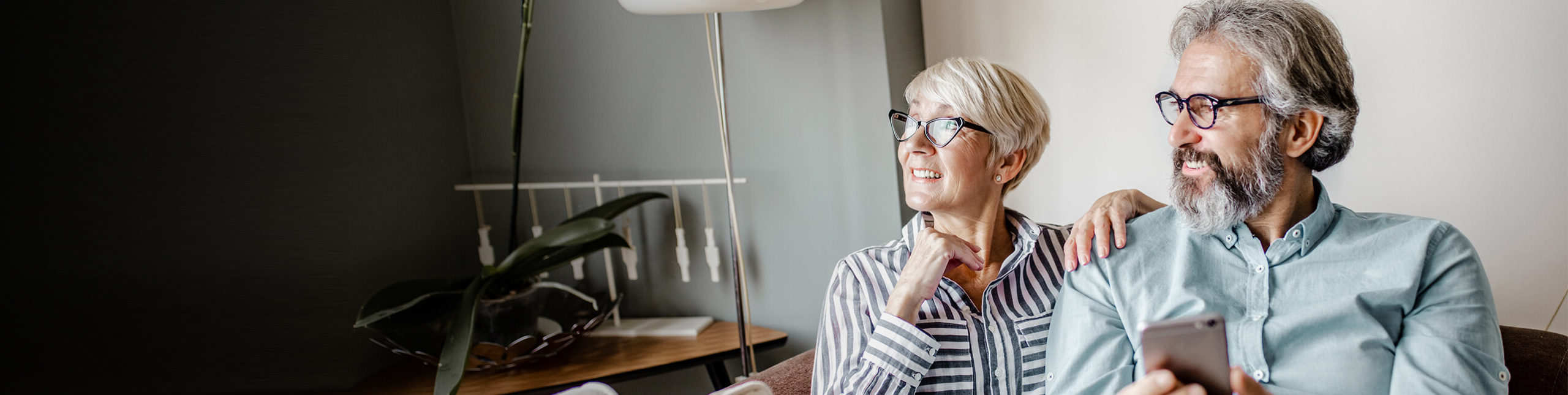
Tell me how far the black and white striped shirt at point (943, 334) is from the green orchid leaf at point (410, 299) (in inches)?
34.9

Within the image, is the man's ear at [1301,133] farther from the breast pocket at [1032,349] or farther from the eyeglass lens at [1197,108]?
the breast pocket at [1032,349]

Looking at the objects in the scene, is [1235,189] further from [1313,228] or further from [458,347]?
[458,347]

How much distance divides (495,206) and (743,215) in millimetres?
754

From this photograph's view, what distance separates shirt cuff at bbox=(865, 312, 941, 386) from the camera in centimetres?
114

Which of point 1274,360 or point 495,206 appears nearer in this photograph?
point 1274,360

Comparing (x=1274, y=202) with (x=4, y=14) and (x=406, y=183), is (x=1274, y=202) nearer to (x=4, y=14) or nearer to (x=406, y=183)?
(x=4, y=14)

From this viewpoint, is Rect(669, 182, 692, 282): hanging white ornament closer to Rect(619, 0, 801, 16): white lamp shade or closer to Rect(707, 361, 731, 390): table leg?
Rect(707, 361, 731, 390): table leg

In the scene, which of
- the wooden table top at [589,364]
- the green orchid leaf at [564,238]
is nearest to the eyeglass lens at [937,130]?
the green orchid leaf at [564,238]

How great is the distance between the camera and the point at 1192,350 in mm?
807

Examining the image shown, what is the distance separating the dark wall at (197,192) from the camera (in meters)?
0.93

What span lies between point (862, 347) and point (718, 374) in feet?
2.85

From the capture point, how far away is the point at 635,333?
6.95ft

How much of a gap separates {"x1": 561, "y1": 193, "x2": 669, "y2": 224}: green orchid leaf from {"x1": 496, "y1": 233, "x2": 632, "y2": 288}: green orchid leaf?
2.0 inches

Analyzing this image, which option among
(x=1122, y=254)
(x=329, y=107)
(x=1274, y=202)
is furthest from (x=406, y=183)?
(x=1274, y=202)
